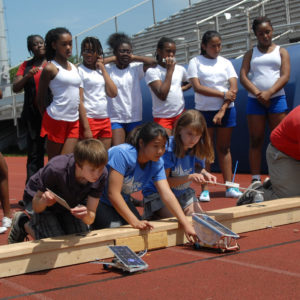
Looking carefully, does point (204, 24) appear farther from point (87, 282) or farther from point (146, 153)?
point (87, 282)

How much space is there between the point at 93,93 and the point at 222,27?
11521mm

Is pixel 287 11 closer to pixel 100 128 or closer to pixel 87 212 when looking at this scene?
pixel 100 128

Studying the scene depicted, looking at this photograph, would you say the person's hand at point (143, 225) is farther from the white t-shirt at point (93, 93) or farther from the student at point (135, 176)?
the white t-shirt at point (93, 93)

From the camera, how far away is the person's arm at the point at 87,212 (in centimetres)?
343

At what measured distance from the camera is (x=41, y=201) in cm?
358

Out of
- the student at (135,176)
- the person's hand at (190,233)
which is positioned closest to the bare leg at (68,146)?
the student at (135,176)

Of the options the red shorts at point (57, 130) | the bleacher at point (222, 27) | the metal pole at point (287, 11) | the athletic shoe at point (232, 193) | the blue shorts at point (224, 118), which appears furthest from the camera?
the bleacher at point (222, 27)

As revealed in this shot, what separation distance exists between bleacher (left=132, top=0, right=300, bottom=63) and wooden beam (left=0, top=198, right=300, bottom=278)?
797 centimetres

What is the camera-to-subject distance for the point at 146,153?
3992mm

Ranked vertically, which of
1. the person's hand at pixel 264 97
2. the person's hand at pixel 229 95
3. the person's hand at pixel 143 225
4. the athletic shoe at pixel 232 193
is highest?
the person's hand at pixel 229 95

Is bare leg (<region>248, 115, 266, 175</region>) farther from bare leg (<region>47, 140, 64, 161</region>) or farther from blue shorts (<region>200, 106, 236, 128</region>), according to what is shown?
bare leg (<region>47, 140, 64, 161</region>)

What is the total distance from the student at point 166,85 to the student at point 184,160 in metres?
1.62

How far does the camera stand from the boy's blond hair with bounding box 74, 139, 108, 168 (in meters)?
3.45

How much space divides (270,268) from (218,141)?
3.37m
